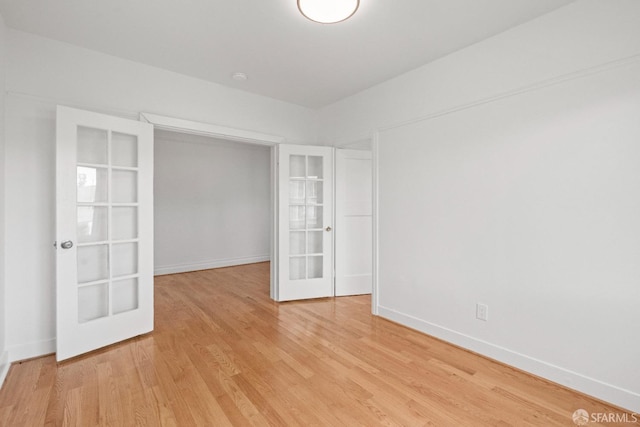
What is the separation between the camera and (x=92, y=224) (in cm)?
249

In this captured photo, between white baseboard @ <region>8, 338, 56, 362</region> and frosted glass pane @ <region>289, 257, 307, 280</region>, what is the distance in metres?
2.37

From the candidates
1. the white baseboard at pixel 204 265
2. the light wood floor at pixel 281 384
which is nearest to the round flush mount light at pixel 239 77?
the light wood floor at pixel 281 384

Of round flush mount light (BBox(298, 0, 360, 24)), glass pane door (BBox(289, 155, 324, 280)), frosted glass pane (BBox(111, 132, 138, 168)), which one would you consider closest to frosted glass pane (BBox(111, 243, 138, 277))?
frosted glass pane (BBox(111, 132, 138, 168))

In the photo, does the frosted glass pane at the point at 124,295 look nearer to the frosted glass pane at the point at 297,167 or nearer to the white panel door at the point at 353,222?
the frosted glass pane at the point at 297,167

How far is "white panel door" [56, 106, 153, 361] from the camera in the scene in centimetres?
230

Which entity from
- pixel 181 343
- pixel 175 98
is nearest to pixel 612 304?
pixel 181 343

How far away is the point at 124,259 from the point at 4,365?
3.39 feet

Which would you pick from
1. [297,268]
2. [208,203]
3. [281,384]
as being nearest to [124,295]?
[281,384]

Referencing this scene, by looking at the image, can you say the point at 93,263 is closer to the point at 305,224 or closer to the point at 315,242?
the point at 305,224

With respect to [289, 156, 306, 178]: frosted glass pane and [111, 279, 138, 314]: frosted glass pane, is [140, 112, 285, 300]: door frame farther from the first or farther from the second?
[111, 279, 138, 314]: frosted glass pane

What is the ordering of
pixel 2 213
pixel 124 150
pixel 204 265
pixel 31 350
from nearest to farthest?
pixel 2 213
pixel 31 350
pixel 124 150
pixel 204 265

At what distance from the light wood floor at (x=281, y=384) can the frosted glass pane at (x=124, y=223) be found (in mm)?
978

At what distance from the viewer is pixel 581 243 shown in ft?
6.39

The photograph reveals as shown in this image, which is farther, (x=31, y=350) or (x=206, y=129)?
Answer: (x=206, y=129)
